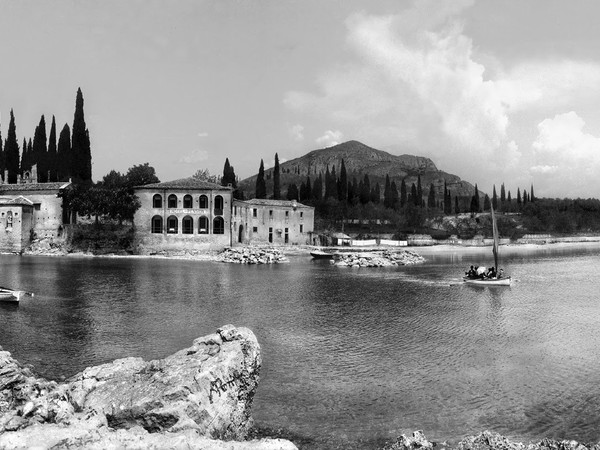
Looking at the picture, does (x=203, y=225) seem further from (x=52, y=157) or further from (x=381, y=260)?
(x=52, y=157)

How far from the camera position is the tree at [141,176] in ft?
189

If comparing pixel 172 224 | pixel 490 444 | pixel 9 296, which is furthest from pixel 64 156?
pixel 490 444

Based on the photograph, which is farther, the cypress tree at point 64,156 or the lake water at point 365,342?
the cypress tree at point 64,156

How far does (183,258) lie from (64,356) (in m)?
39.2

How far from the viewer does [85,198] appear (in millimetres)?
54062

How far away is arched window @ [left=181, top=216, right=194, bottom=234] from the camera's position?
185 feet

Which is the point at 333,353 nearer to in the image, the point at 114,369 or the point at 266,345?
the point at 266,345

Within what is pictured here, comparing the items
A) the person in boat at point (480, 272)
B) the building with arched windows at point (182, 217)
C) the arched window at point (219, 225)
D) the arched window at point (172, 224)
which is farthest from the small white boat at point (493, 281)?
Answer: the arched window at point (172, 224)

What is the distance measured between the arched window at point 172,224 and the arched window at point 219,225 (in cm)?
430

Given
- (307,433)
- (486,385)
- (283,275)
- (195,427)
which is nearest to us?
(195,427)

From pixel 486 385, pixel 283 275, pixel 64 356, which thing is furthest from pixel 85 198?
pixel 486 385

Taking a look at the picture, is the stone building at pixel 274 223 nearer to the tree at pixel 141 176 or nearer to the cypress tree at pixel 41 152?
the tree at pixel 141 176

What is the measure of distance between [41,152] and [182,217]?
25964mm

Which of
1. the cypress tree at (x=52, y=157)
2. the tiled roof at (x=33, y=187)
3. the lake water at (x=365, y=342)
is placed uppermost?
the cypress tree at (x=52, y=157)
